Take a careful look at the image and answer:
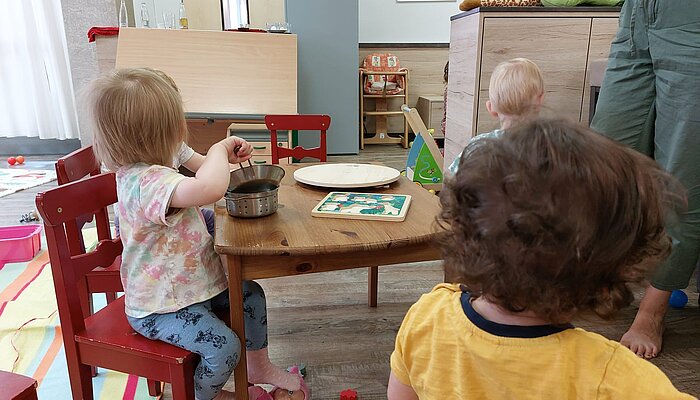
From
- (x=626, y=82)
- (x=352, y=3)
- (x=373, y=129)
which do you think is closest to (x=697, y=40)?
(x=626, y=82)

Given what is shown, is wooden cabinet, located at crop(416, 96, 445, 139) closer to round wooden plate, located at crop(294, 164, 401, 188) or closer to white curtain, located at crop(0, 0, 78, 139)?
white curtain, located at crop(0, 0, 78, 139)

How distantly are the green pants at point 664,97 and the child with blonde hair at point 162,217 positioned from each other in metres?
1.22

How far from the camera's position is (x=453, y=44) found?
9.10 feet

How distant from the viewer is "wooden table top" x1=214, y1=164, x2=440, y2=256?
916 millimetres

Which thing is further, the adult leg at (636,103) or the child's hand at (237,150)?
the adult leg at (636,103)

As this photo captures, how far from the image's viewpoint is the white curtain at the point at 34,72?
14.4 feet

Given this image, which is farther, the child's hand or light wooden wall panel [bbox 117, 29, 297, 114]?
light wooden wall panel [bbox 117, 29, 297, 114]

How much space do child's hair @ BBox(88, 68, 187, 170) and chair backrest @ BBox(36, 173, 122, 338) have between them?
71mm

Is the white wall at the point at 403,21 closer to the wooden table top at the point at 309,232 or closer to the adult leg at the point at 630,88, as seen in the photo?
the adult leg at the point at 630,88

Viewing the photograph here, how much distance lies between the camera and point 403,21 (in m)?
5.50

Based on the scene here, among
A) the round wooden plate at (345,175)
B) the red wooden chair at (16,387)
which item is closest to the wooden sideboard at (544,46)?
the round wooden plate at (345,175)

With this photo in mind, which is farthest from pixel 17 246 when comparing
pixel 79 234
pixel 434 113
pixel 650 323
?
pixel 434 113

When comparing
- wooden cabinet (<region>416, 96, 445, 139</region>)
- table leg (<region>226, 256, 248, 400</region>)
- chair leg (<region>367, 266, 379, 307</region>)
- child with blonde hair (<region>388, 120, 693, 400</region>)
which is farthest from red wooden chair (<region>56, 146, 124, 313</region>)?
wooden cabinet (<region>416, 96, 445, 139</region>)

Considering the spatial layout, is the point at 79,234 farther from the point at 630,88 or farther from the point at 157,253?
the point at 630,88
